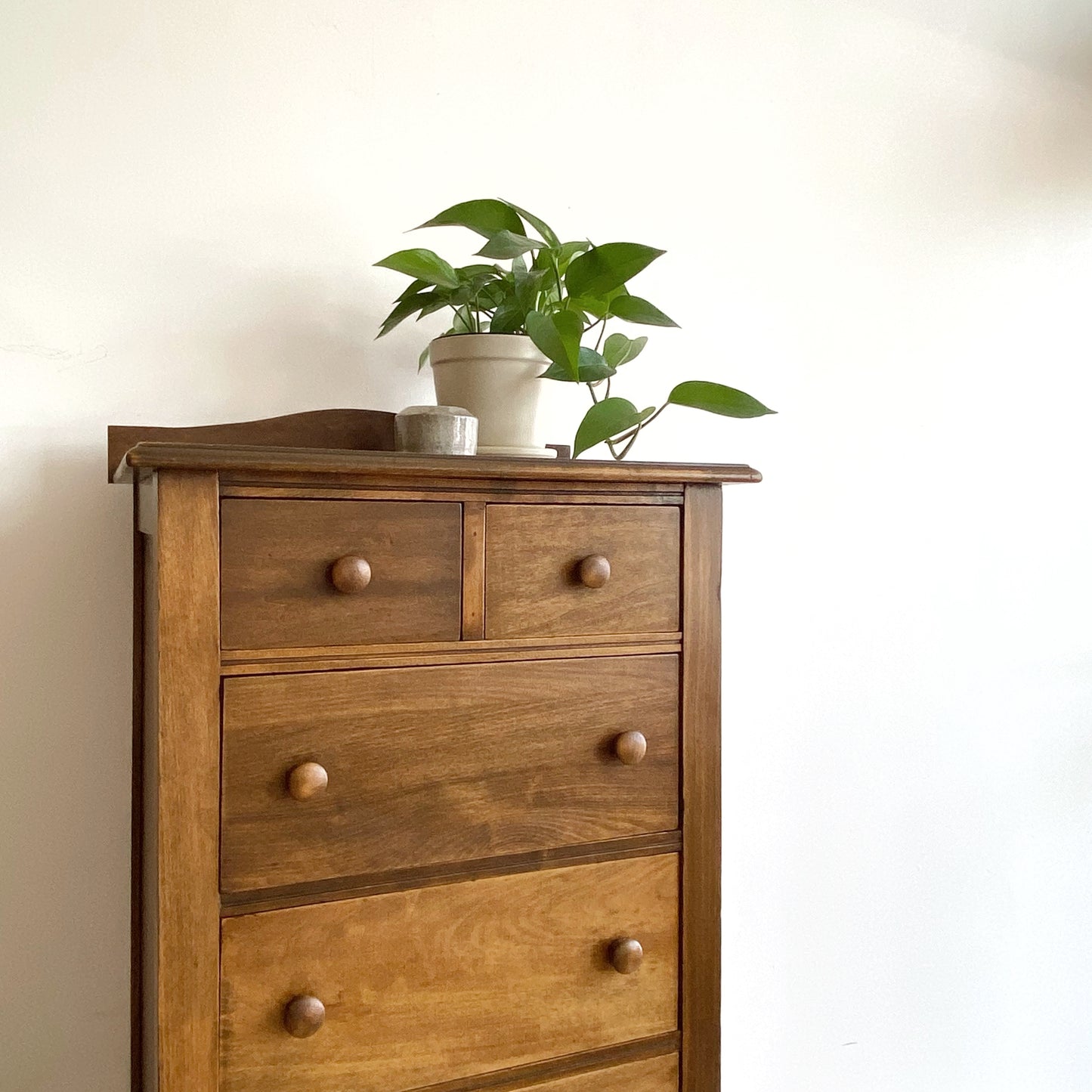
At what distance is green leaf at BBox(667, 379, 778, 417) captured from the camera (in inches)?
47.6

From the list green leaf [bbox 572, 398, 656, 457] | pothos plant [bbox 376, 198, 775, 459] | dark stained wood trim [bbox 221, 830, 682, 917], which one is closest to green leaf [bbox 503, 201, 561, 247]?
pothos plant [bbox 376, 198, 775, 459]

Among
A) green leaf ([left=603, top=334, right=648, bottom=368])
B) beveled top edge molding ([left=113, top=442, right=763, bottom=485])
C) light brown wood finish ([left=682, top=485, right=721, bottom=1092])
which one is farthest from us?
green leaf ([left=603, top=334, right=648, bottom=368])

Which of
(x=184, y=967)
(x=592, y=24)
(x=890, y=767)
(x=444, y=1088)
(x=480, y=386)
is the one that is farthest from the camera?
(x=890, y=767)

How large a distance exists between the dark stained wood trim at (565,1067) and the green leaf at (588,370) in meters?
0.77

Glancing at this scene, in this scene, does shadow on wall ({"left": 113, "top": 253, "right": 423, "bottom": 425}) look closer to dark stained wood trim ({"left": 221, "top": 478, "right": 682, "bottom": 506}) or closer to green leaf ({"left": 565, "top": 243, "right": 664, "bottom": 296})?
green leaf ({"left": 565, "top": 243, "right": 664, "bottom": 296})

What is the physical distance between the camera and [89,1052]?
4.28 ft

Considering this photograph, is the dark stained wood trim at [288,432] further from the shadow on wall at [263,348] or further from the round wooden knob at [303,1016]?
the round wooden knob at [303,1016]

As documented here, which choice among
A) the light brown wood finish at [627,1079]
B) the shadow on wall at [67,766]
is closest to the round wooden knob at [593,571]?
the light brown wood finish at [627,1079]

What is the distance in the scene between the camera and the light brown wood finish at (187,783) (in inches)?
36.2

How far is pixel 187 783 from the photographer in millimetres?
931

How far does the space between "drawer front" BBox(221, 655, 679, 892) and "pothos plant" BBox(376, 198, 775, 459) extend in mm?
313

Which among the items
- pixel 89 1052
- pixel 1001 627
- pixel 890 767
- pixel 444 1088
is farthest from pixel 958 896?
pixel 89 1052

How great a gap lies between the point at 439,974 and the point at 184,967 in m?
0.25

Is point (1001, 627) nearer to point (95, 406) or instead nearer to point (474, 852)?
point (474, 852)
